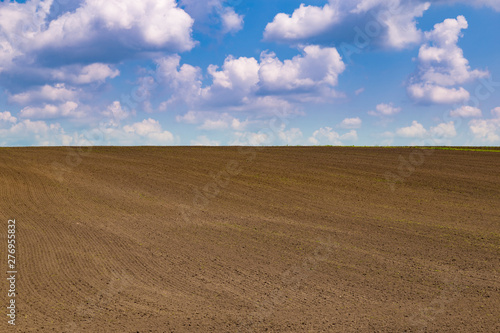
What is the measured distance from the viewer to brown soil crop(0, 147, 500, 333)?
8734mm

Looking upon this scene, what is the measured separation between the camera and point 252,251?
13227mm

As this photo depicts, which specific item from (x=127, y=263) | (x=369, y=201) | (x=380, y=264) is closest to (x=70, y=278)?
(x=127, y=263)

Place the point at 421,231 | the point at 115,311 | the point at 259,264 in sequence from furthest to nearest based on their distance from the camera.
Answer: the point at 421,231 < the point at 259,264 < the point at 115,311

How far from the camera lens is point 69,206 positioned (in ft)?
62.2

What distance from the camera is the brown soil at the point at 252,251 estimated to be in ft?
28.7

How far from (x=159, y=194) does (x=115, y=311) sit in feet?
44.4

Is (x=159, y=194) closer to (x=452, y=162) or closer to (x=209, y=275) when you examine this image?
(x=209, y=275)

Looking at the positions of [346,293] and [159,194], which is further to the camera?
[159,194]

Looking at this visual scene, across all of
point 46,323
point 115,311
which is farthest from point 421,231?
point 46,323

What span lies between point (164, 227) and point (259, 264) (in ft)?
17.7

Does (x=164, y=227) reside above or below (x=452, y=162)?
below

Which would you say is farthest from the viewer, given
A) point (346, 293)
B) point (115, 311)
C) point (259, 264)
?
point (259, 264)

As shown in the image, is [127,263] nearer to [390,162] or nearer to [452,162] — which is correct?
[390,162]

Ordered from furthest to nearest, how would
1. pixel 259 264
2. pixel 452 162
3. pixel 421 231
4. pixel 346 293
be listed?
pixel 452 162, pixel 421 231, pixel 259 264, pixel 346 293
